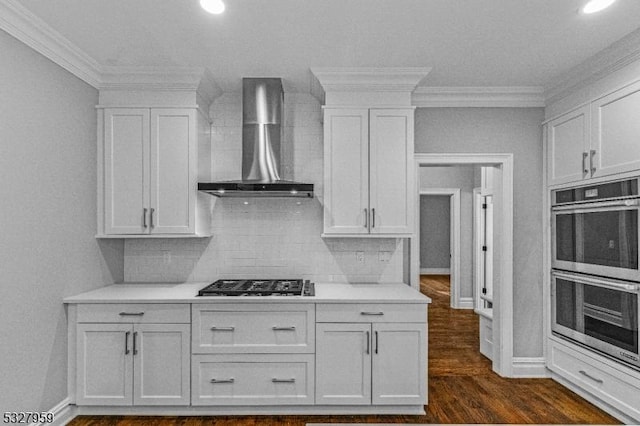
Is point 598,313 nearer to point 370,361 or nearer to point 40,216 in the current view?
point 370,361

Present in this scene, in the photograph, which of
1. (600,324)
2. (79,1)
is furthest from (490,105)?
(79,1)

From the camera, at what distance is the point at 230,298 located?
9.39 feet

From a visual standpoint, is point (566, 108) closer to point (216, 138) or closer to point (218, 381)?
point (216, 138)

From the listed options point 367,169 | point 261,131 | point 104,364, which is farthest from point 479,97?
point 104,364

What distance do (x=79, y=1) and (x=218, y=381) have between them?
2.49m

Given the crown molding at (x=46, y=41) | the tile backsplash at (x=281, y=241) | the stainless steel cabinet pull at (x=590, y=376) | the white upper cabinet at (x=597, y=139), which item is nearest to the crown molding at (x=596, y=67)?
the white upper cabinet at (x=597, y=139)

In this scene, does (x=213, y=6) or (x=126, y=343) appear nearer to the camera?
(x=213, y=6)

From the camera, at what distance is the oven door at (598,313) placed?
2635mm

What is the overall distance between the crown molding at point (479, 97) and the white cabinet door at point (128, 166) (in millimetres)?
2321

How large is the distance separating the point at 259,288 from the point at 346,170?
1141mm

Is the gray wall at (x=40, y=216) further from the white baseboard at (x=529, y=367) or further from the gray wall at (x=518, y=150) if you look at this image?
the white baseboard at (x=529, y=367)

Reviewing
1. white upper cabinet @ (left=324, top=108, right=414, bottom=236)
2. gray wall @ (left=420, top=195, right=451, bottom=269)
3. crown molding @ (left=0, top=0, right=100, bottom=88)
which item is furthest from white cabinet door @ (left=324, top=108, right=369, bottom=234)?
gray wall @ (left=420, top=195, right=451, bottom=269)

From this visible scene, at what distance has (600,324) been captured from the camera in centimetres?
292

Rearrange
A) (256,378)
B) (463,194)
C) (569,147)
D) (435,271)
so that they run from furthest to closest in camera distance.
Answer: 1. (435,271)
2. (463,194)
3. (569,147)
4. (256,378)
